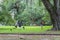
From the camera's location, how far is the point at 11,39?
34.3 feet

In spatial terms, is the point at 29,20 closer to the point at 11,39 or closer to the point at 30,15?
the point at 30,15

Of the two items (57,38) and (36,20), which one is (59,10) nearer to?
(57,38)

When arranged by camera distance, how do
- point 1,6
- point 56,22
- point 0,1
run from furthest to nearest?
point 0,1 → point 1,6 → point 56,22

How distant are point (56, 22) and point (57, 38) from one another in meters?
A: 8.06

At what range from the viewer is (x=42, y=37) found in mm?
10789

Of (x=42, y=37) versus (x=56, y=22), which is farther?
(x=56, y=22)

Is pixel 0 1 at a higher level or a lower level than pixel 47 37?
higher

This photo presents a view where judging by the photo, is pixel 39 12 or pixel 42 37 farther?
pixel 39 12

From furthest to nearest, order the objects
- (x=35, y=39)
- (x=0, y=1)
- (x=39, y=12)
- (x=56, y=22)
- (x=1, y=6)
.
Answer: (x=39, y=12)
(x=0, y=1)
(x=1, y=6)
(x=56, y=22)
(x=35, y=39)

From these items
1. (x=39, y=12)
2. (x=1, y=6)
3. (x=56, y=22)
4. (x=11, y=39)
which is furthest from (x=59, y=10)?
(x=39, y=12)

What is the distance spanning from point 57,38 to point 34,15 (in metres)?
36.8

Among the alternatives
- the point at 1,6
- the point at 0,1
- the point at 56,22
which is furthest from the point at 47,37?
the point at 0,1

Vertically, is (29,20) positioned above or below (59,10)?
below

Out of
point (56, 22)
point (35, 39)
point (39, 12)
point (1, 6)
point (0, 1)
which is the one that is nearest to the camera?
point (35, 39)
